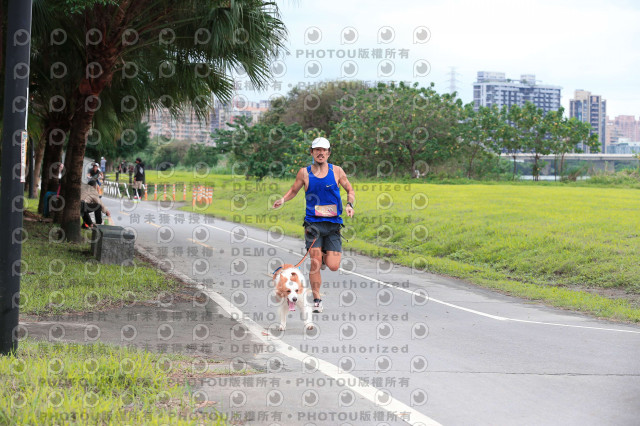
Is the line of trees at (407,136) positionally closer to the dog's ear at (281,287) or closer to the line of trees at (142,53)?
the line of trees at (142,53)

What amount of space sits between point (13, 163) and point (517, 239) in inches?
533

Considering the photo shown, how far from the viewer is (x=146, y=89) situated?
1902 centimetres

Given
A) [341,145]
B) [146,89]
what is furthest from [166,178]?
[146,89]

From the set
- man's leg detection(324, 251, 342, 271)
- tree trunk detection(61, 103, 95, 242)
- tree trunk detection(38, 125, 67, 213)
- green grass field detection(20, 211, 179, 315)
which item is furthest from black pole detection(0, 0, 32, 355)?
tree trunk detection(38, 125, 67, 213)

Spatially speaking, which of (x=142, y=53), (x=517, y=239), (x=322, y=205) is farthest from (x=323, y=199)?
(x=142, y=53)

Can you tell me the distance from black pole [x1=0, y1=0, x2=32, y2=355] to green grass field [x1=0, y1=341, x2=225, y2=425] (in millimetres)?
454

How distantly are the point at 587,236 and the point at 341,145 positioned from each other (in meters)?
27.6

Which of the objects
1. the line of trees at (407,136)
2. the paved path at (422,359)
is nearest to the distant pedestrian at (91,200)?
the paved path at (422,359)

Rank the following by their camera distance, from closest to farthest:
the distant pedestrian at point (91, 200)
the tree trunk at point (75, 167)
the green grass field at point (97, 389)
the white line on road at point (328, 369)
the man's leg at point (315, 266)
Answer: the green grass field at point (97, 389) < the white line on road at point (328, 369) < the man's leg at point (315, 266) < the tree trunk at point (75, 167) < the distant pedestrian at point (91, 200)

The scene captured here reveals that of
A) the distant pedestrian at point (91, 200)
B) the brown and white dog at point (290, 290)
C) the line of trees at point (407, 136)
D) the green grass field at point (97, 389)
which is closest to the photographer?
the green grass field at point (97, 389)

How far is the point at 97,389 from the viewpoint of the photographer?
5.42m

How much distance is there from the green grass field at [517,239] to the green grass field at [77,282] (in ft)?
20.9

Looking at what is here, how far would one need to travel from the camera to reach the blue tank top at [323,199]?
8641 millimetres

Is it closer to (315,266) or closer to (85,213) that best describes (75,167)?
(85,213)
